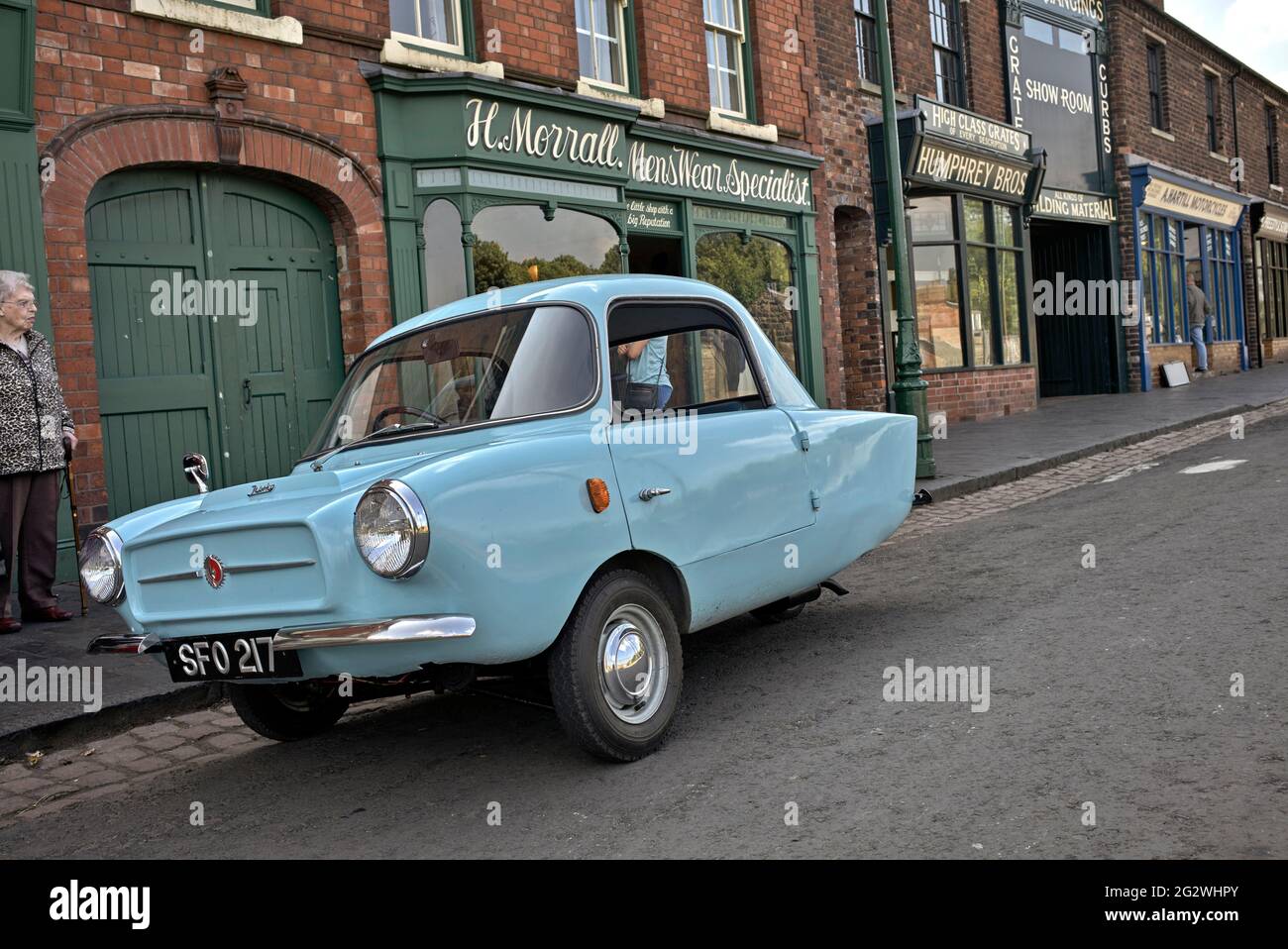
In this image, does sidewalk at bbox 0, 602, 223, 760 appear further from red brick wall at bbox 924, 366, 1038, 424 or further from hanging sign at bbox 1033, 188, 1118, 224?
hanging sign at bbox 1033, 188, 1118, 224

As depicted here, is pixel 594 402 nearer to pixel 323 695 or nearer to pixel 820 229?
pixel 323 695

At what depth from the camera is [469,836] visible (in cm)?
382

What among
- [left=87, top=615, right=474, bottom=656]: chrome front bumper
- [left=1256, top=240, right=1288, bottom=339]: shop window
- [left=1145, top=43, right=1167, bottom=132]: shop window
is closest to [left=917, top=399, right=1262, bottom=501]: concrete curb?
[left=87, top=615, right=474, bottom=656]: chrome front bumper

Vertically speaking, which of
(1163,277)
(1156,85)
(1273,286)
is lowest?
(1163,277)

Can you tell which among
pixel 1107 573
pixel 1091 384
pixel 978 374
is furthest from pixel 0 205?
pixel 1091 384

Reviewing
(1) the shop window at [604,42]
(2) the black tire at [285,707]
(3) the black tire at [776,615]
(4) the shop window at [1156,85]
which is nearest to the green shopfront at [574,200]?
(1) the shop window at [604,42]

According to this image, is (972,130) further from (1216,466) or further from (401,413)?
(401,413)

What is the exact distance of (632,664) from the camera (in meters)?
4.38

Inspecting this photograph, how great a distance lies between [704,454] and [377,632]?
1.61 meters

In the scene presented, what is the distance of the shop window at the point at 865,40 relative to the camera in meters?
18.0

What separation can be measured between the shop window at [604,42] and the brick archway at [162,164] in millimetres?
3545

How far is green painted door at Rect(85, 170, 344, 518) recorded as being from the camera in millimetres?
9094

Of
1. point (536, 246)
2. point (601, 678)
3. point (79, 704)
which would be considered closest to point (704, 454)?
point (601, 678)

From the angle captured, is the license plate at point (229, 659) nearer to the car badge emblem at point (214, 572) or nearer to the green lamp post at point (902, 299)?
the car badge emblem at point (214, 572)
